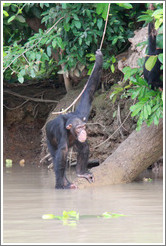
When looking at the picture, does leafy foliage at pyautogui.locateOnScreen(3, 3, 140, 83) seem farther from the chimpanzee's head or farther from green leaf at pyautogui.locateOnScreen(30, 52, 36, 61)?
the chimpanzee's head

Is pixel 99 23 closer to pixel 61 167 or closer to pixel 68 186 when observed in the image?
pixel 61 167

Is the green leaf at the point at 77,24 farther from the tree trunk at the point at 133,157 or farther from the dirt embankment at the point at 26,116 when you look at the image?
the dirt embankment at the point at 26,116

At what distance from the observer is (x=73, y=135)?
7.04 m

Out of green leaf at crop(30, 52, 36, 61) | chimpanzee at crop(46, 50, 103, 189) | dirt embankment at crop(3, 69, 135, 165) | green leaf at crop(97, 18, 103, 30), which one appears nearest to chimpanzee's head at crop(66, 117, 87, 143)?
chimpanzee at crop(46, 50, 103, 189)

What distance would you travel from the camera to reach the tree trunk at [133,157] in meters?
7.32

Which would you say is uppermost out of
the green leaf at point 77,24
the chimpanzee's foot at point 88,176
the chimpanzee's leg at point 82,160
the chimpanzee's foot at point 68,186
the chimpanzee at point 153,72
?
the green leaf at point 77,24

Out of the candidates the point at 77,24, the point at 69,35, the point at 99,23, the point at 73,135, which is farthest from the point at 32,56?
the point at 73,135

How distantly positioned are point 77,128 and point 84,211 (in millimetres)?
2101

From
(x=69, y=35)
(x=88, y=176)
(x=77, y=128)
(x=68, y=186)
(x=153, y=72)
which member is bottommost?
(x=68, y=186)

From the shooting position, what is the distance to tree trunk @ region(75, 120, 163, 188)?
7325 mm

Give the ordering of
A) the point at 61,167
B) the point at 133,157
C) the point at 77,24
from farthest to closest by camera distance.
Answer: the point at 77,24
the point at 133,157
the point at 61,167

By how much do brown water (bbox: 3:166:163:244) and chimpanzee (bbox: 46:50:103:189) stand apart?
321mm

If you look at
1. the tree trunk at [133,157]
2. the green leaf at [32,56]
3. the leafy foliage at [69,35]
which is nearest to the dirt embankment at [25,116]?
the leafy foliage at [69,35]

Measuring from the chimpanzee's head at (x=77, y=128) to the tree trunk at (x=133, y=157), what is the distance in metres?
0.67
